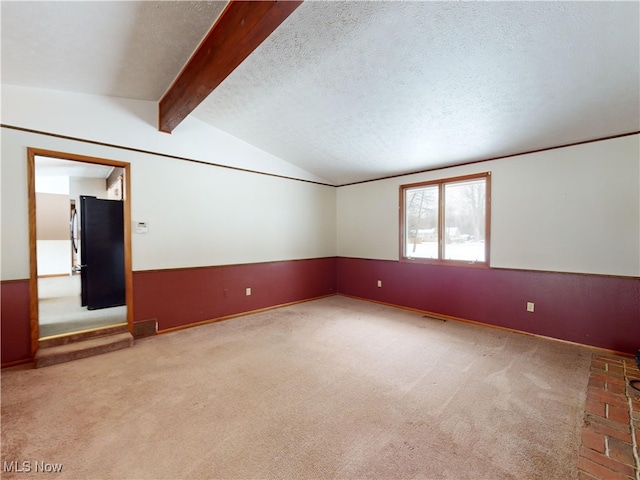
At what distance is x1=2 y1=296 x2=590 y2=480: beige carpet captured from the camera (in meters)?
1.59

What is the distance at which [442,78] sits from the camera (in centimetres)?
245

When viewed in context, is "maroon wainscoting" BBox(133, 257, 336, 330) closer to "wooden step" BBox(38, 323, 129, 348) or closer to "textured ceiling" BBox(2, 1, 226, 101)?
"wooden step" BBox(38, 323, 129, 348)

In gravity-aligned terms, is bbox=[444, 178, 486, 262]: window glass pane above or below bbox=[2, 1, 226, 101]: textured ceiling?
below

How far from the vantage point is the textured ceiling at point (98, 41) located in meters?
1.94

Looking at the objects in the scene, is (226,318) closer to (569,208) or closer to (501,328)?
(501,328)

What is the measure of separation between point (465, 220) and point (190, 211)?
4.10 meters

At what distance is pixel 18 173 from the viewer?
2773 millimetres

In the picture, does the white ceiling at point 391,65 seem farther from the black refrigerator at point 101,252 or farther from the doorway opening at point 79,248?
the black refrigerator at point 101,252

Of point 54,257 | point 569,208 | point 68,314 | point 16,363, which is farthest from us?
point 54,257

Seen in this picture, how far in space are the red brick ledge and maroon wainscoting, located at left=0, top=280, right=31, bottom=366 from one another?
15.2 feet

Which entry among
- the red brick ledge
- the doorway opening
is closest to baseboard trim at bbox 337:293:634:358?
the red brick ledge

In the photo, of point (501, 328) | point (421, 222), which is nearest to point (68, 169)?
point (421, 222)

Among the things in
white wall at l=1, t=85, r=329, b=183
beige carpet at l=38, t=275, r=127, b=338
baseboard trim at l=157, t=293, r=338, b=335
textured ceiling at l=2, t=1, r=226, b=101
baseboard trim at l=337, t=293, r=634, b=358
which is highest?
textured ceiling at l=2, t=1, r=226, b=101

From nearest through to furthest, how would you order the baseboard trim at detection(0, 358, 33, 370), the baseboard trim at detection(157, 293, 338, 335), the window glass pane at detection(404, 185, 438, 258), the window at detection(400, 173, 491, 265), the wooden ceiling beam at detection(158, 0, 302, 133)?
the wooden ceiling beam at detection(158, 0, 302, 133), the baseboard trim at detection(0, 358, 33, 370), the baseboard trim at detection(157, 293, 338, 335), the window at detection(400, 173, 491, 265), the window glass pane at detection(404, 185, 438, 258)
